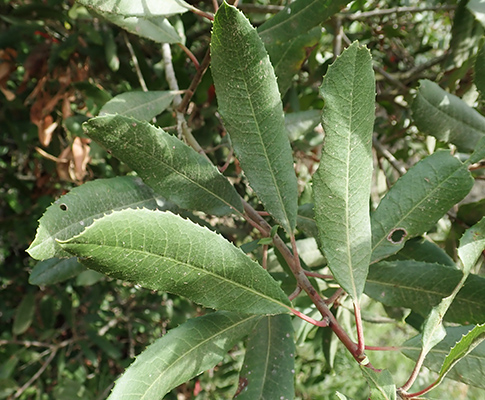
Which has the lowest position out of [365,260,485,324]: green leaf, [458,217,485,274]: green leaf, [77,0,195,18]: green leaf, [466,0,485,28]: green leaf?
[365,260,485,324]: green leaf

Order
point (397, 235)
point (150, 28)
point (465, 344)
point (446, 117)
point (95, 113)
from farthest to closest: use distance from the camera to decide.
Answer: point (95, 113) → point (446, 117) → point (150, 28) → point (397, 235) → point (465, 344)

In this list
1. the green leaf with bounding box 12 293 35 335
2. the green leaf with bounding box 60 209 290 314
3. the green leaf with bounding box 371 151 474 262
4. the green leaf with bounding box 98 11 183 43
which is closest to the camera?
the green leaf with bounding box 60 209 290 314

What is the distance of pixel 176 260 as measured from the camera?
510 millimetres

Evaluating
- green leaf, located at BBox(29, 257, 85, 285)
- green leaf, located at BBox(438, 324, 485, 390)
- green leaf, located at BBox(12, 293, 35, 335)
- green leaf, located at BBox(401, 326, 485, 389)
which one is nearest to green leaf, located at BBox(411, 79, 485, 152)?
green leaf, located at BBox(401, 326, 485, 389)

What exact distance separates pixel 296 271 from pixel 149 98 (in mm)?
503

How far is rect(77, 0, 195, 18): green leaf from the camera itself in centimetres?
66

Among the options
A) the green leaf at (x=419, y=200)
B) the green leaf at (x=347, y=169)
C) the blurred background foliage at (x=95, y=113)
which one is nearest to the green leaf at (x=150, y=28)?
the blurred background foliage at (x=95, y=113)

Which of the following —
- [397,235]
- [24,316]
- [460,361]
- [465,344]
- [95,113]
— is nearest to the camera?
[465,344]

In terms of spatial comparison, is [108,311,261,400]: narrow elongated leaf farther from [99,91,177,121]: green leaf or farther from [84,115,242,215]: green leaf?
[99,91,177,121]: green leaf

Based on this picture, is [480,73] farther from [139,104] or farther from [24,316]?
[24,316]

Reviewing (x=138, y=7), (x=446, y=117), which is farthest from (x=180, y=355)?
(x=446, y=117)

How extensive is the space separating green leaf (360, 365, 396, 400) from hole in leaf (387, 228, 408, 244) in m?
0.24

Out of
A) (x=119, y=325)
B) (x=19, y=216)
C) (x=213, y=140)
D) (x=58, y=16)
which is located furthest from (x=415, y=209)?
(x=119, y=325)

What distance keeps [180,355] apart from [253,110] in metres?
0.35
